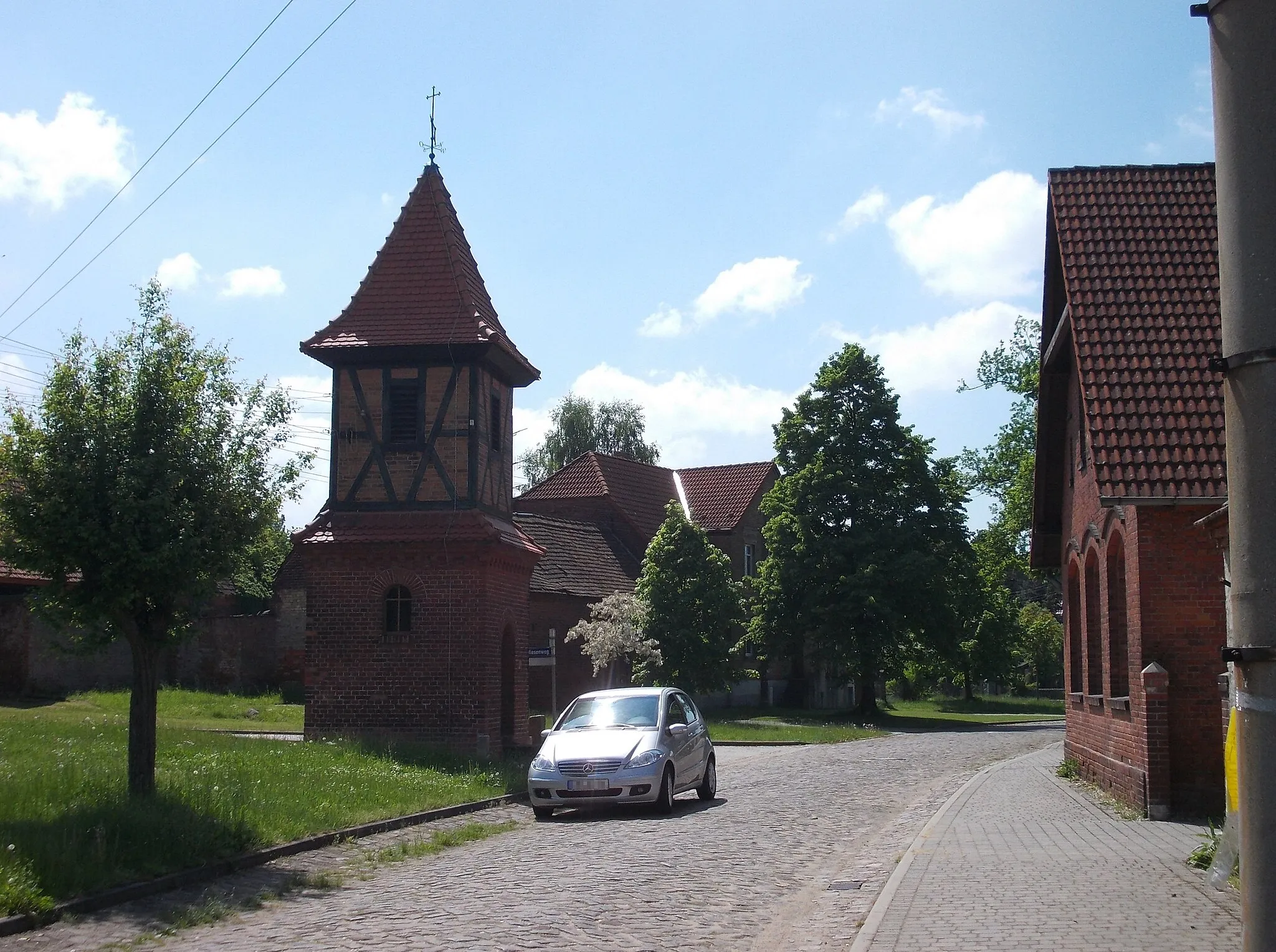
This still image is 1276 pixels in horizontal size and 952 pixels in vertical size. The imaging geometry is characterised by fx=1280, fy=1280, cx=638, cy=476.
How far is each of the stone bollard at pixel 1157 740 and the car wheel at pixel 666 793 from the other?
569 centimetres

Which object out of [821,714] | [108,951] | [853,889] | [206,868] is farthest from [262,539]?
[821,714]

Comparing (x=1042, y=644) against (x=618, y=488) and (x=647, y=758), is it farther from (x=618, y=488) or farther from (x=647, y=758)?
(x=647, y=758)

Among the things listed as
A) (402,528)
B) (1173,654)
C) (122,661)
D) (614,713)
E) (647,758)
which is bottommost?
(647,758)

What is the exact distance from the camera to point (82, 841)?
10375 millimetres

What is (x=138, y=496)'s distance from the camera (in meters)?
12.3

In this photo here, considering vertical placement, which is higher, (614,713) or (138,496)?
(138,496)

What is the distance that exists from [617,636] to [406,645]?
56.9 ft

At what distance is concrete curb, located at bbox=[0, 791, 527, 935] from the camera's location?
8.84 meters

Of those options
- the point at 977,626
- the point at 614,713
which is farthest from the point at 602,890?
the point at 977,626

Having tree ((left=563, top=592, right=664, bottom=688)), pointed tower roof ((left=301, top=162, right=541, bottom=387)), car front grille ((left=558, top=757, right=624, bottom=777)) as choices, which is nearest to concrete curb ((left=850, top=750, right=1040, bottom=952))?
car front grille ((left=558, top=757, right=624, bottom=777))

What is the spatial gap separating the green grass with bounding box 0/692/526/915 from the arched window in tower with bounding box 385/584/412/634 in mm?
2673

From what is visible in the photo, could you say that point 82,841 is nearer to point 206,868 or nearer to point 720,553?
point 206,868

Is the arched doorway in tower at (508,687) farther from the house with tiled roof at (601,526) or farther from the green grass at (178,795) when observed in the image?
the house with tiled roof at (601,526)

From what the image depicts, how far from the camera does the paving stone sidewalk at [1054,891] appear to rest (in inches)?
301
